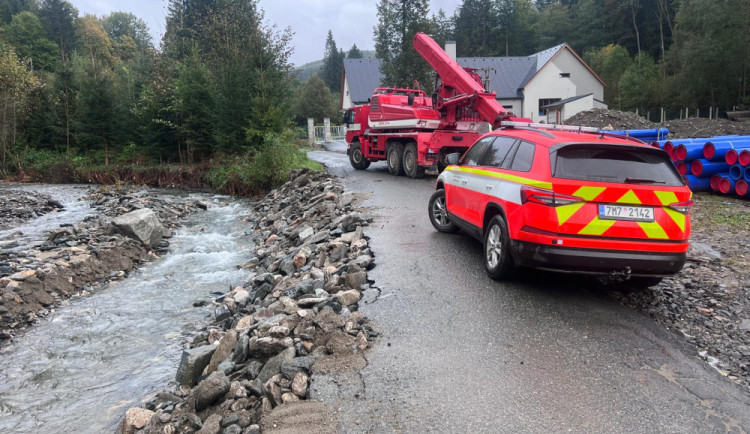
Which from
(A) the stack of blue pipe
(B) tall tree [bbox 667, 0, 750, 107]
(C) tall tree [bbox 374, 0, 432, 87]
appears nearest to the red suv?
(A) the stack of blue pipe

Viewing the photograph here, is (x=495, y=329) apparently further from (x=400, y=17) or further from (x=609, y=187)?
(x=400, y=17)

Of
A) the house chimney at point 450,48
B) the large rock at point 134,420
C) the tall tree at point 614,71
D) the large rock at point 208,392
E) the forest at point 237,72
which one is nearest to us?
the large rock at point 208,392

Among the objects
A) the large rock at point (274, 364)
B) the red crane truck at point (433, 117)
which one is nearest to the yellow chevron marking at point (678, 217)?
the large rock at point (274, 364)

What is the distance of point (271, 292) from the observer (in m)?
7.65

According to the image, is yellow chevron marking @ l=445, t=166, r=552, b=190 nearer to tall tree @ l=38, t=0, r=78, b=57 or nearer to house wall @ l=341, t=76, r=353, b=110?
house wall @ l=341, t=76, r=353, b=110

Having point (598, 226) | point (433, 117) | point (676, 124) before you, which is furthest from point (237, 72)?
point (676, 124)

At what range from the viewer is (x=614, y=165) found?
5.41m

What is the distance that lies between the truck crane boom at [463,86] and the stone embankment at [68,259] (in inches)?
355

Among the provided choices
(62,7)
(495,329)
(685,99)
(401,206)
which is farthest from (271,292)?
(62,7)

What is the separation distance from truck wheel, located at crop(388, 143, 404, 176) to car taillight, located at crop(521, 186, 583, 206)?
39.2ft

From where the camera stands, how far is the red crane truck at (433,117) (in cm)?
1445

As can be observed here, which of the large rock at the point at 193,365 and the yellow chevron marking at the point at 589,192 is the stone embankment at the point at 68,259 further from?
the yellow chevron marking at the point at 589,192

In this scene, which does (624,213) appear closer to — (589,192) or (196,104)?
(589,192)

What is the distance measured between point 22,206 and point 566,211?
62.0 feet
